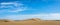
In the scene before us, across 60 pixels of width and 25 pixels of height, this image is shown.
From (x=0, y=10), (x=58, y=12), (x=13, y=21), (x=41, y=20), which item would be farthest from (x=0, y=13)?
(x=58, y=12)

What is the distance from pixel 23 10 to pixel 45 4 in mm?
272

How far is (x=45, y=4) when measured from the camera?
Result: 85.6 inches

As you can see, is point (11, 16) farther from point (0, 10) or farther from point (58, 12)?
point (58, 12)

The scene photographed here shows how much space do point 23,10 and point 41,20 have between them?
246 millimetres

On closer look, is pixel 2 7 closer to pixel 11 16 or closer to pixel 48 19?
pixel 11 16

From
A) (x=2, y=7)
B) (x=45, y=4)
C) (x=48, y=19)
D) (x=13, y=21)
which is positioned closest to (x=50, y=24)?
(x=48, y=19)

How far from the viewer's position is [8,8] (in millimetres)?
2178

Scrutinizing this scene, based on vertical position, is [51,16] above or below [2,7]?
below

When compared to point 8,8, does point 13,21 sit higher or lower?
lower

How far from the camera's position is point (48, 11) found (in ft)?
7.15

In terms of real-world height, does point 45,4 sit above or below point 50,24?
above

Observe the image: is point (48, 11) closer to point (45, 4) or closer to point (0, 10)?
point (45, 4)

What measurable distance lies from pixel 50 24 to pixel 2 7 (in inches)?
23.8

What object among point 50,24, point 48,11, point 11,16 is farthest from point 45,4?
point 11,16
